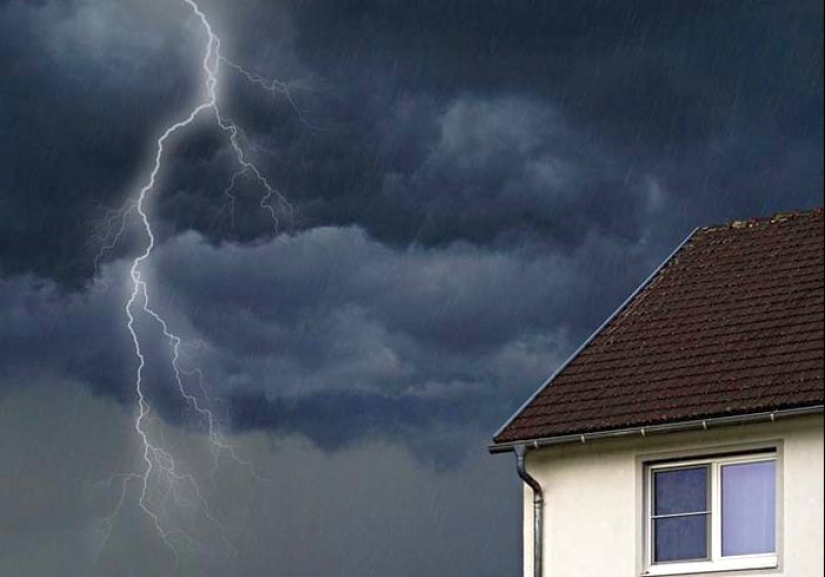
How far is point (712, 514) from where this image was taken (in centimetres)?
2408

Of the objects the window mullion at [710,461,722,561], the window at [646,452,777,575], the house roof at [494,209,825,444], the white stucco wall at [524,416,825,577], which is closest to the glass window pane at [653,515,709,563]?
the window at [646,452,777,575]

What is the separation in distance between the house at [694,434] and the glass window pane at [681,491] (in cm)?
2

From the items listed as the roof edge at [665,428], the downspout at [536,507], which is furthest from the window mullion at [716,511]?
the downspout at [536,507]

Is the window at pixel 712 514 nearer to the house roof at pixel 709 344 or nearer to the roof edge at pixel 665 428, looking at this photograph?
the roof edge at pixel 665 428

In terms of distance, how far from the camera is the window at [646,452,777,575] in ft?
77.6

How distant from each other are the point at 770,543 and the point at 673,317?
402 cm

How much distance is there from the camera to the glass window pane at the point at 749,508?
23594mm

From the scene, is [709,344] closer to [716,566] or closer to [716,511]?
[716,511]

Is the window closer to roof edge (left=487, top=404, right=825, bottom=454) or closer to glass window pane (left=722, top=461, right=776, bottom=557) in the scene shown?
glass window pane (left=722, top=461, right=776, bottom=557)

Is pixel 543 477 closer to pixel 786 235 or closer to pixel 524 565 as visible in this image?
pixel 524 565

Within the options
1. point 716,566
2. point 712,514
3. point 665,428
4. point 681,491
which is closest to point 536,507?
point 681,491

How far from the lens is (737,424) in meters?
23.7

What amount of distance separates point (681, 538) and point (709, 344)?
264 cm

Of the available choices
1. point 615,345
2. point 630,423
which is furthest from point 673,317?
point 630,423
